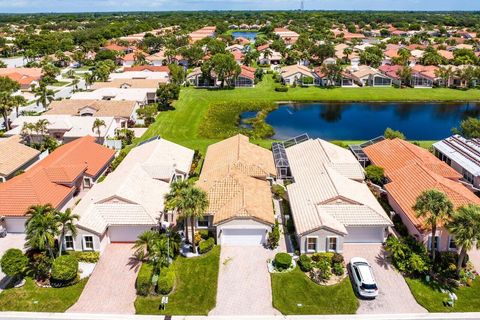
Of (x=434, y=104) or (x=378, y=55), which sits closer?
(x=434, y=104)

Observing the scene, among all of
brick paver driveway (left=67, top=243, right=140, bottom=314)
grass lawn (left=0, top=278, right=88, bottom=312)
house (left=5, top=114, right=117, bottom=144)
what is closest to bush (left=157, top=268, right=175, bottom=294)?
brick paver driveway (left=67, top=243, right=140, bottom=314)

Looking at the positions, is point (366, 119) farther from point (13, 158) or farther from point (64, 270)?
point (64, 270)

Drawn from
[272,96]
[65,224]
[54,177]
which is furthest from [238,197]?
[272,96]

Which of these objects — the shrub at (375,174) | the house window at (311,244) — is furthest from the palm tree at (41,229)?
the shrub at (375,174)

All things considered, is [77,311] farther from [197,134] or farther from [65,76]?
[65,76]

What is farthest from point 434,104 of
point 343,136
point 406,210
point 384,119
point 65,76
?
point 65,76

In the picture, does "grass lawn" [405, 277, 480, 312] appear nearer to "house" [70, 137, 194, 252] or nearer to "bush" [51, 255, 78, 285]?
"house" [70, 137, 194, 252]
